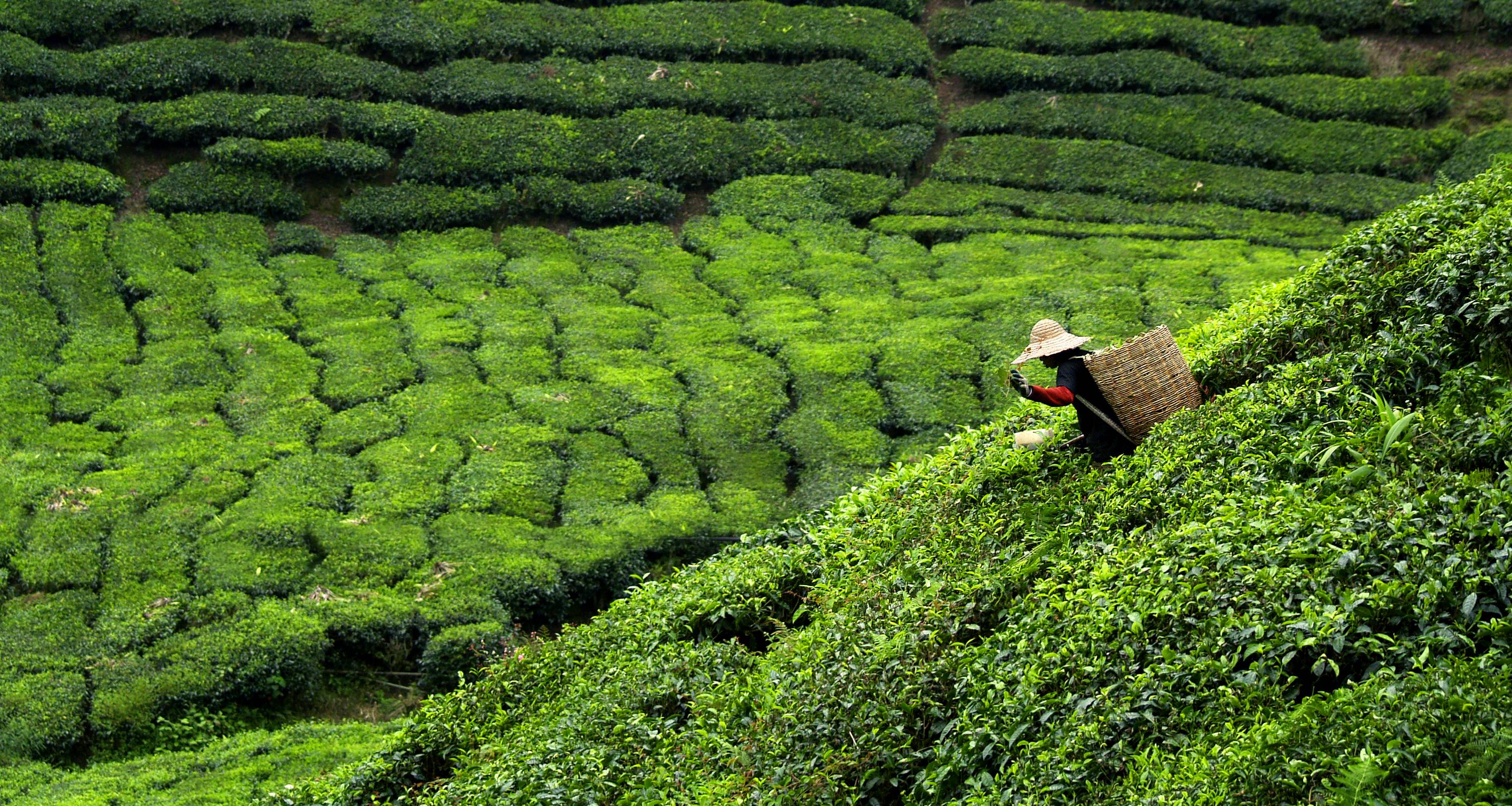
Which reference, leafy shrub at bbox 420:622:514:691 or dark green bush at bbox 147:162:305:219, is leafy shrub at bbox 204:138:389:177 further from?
leafy shrub at bbox 420:622:514:691

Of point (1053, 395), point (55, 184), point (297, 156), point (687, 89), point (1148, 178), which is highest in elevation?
point (55, 184)

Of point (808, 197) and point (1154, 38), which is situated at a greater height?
point (1154, 38)

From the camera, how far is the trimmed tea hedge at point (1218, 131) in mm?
26359

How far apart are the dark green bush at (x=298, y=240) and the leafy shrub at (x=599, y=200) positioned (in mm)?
3642

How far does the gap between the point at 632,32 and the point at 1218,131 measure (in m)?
12.1

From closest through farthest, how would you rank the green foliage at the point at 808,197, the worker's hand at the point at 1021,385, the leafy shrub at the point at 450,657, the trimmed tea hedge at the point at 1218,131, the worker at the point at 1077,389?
the worker's hand at the point at 1021,385 → the worker at the point at 1077,389 → the leafy shrub at the point at 450,657 → the green foliage at the point at 808,197 → the trimmed tea hedge at the point at 1218,131

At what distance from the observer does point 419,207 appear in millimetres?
24188

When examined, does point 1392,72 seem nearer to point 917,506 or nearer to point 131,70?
point 917,506

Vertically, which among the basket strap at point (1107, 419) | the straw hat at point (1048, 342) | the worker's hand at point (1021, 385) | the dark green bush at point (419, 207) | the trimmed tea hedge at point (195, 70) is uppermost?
the trimmed tea hedge at point (195, 70)

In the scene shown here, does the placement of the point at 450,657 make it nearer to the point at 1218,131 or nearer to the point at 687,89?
the point at 687,89

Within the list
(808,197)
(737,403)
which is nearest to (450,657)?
(737,403)

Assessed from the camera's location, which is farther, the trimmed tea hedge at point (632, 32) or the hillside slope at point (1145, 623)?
the trimmed tea hedge at point (632, 32)

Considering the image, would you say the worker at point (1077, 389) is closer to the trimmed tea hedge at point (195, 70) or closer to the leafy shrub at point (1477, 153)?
the leafy shrub at point (1477, 153)

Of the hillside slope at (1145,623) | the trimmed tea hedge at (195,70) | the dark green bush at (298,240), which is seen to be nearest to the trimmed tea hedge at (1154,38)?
the trimmed tea hedge at (195,70)
